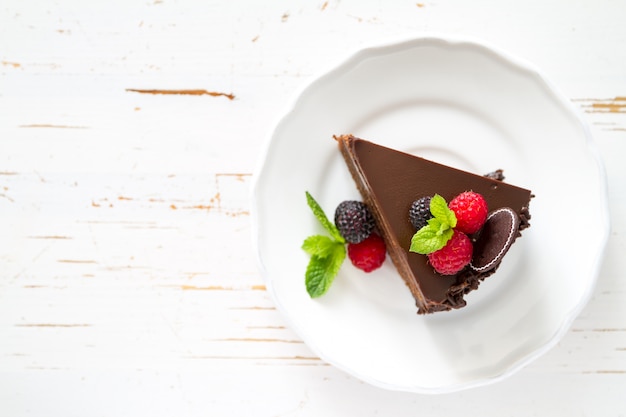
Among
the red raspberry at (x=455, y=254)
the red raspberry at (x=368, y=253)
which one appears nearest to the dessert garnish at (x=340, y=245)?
the red raspberry at (x=368, y=253)

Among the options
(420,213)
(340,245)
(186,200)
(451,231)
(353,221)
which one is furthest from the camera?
(186,200)

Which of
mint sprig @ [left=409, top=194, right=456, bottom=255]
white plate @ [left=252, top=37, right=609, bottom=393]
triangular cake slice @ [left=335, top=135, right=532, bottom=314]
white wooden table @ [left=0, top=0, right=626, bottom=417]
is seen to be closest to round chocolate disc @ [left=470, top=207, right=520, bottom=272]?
triangular cake slice @ [left=335, top=135, right=532, bottom=314]

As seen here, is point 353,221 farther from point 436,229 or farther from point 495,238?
point 495,238

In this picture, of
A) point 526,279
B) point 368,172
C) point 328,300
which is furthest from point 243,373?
point 526,279

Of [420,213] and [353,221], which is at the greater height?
[420,213]

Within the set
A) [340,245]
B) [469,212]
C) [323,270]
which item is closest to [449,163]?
[469,212]

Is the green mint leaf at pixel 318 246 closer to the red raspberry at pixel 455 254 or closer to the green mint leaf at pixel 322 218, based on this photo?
the green mint leaf at pixel 322 218
